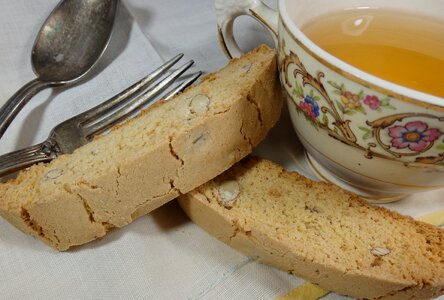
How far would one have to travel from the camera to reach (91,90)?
41.9 inches

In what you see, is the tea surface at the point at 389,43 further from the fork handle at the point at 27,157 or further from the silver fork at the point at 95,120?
the fork handle at the point at 27,157

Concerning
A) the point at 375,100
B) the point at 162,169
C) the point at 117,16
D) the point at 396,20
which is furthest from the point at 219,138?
the point at 117,16

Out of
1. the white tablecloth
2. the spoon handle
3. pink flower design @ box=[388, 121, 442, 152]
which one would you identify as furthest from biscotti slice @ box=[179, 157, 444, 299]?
the spoon handle

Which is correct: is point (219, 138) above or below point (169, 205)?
above

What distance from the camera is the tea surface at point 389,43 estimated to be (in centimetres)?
83

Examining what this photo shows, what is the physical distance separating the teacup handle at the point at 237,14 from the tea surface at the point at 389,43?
3.0 inches

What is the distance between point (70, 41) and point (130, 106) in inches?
11.8

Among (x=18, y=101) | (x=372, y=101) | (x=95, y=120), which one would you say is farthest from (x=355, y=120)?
(x=18, y=101)

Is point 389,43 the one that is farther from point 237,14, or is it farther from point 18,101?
point 18,101

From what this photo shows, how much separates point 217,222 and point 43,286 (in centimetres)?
30

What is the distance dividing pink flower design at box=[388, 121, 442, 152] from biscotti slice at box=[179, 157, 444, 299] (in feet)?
0.59

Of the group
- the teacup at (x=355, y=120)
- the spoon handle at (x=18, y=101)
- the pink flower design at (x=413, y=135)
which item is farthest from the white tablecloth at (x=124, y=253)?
the pink flower design at (x=413, y=135)

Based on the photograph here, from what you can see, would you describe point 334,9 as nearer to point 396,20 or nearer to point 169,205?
point 396,20

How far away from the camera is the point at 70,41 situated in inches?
44.4
